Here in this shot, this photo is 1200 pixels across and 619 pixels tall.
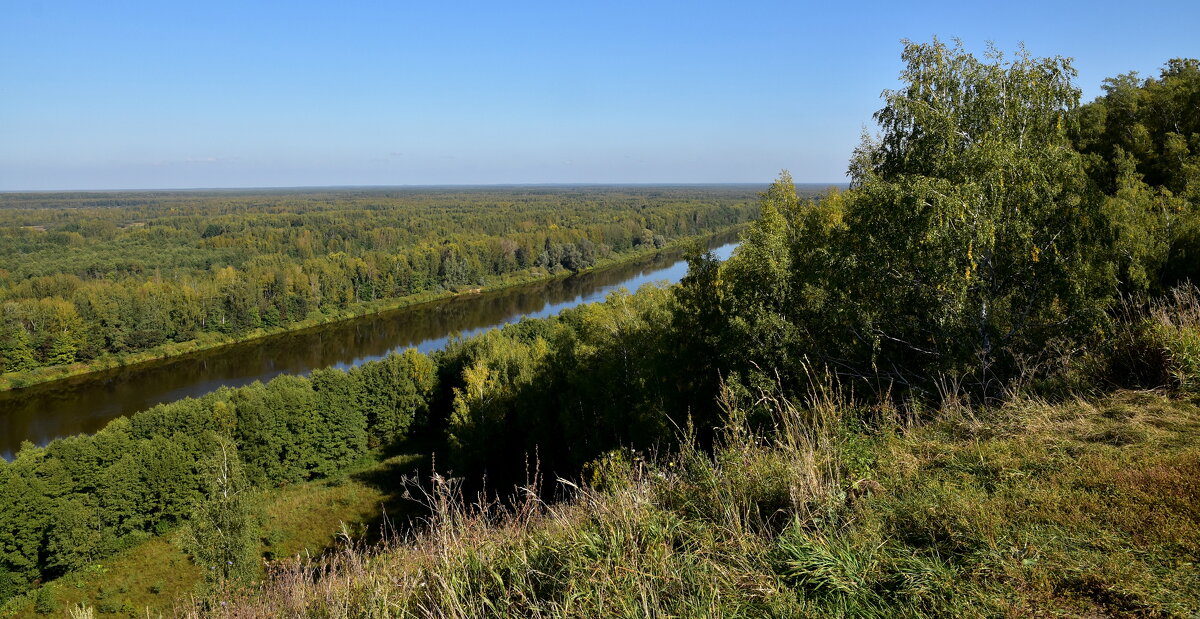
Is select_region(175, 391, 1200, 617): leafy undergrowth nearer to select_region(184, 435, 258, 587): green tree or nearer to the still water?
select_region(184, 435, 258, 587): green tree

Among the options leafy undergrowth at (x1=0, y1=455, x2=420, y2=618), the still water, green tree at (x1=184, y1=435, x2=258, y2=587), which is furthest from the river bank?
leafy undergrowth at (x1=0, y1=455, x2=420, y2=618)

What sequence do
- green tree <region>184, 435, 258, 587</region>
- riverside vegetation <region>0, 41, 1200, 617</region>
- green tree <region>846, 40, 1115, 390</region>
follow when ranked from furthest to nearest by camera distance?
1. green tree <region>184, 435, 258, 587</region>
2. green tree <region>846, 40, 1115, 390</region>
3. riverside vegetation <region>0, 41, 1200, 617</region>

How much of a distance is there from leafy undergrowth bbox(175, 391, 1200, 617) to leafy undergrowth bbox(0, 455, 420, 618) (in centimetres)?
1074

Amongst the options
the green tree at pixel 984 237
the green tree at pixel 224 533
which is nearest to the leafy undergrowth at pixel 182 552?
the green tree at pixel 224 533

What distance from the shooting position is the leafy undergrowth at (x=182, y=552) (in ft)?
51.1

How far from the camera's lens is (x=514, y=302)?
60.1 m

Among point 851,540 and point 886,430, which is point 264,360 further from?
point 851,540

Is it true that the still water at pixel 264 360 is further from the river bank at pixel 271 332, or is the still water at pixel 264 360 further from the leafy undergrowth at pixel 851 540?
the leafy undergrowth at pixel 851 540

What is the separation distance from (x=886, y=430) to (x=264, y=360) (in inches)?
1809

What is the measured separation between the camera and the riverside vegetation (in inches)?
110

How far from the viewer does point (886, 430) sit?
4.61 m

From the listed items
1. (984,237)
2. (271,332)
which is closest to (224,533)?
(984,237)

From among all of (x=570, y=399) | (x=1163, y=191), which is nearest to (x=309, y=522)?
(x=570, y=399)

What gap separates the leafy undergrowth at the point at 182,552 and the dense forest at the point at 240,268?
30.6m
